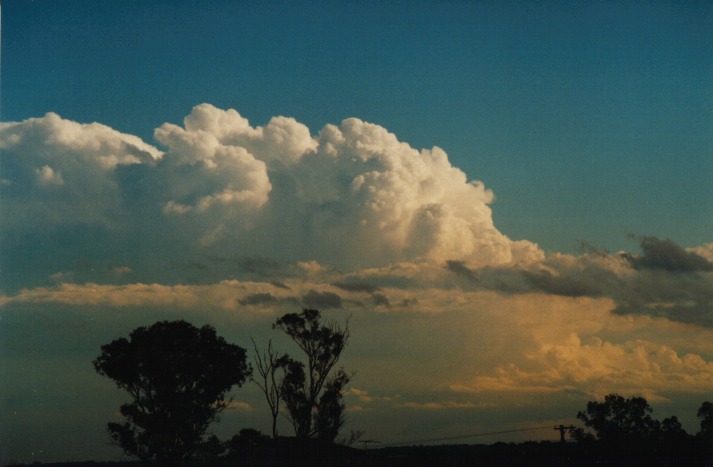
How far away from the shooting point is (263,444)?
63.8 metres

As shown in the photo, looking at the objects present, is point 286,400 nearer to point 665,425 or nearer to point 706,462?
point 706,462

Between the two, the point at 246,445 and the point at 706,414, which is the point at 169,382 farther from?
the point at 706,414

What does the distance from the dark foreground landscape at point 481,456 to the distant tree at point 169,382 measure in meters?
3.04

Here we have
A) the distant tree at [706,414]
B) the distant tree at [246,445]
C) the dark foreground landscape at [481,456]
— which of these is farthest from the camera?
the distant tree at [706,414]

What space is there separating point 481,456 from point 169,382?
2226cm

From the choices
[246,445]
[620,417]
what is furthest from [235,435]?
[620,417]

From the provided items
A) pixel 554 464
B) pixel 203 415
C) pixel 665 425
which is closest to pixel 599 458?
pixel 554 464

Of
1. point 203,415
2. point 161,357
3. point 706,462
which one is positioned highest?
point 161,357

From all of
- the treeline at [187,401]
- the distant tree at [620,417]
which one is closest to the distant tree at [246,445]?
the treeline at [187,401]

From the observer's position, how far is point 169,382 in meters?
61.3

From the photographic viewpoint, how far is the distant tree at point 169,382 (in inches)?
2367

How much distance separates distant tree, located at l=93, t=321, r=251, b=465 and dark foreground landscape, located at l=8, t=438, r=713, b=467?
304cm

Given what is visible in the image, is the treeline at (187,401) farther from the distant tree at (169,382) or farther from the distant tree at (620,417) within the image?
the distant tree at (620,417)

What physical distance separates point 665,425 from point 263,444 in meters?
48.7
